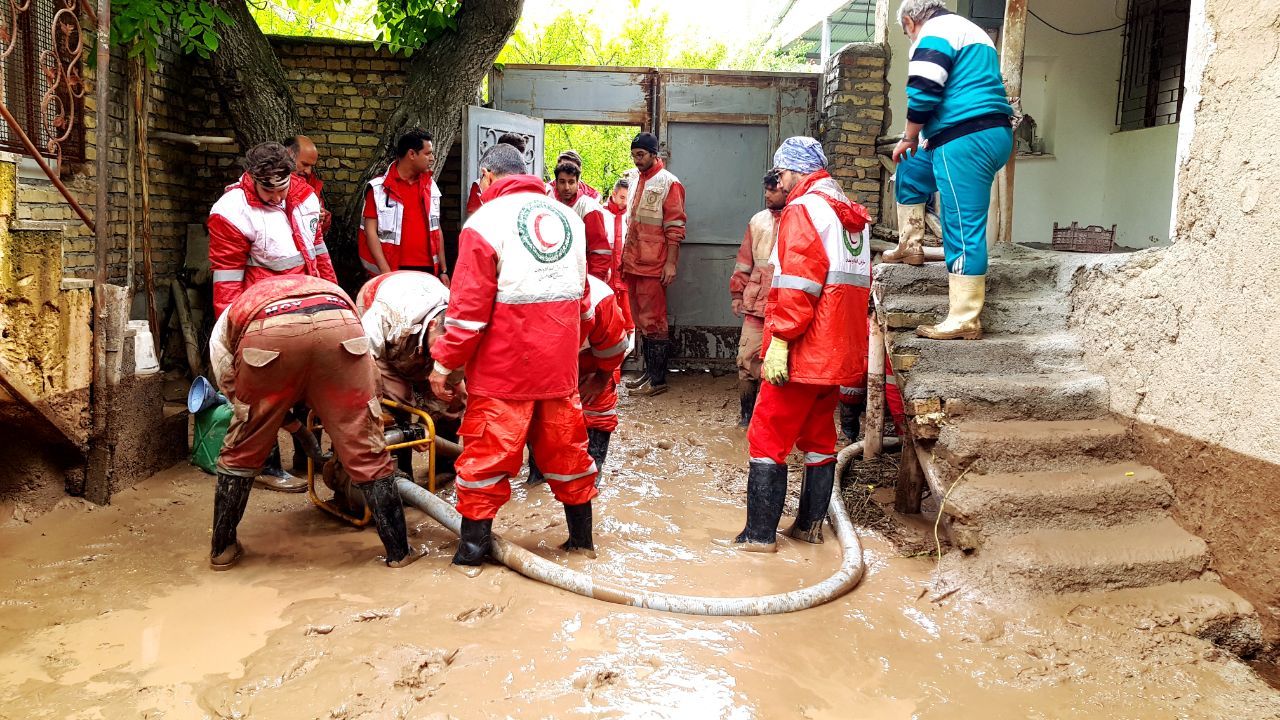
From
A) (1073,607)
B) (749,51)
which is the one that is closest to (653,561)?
(1073,607)

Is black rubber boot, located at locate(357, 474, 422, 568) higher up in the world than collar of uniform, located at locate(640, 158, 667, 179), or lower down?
lower down

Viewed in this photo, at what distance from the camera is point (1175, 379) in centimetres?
381

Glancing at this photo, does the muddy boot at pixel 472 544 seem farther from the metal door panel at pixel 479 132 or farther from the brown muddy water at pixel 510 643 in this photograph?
the metal door panel at pixel 479 132

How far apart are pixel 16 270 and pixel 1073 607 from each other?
486cm

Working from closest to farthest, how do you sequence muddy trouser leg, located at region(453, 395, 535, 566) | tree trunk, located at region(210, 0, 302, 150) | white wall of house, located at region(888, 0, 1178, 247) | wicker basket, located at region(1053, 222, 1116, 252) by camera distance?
muddy trouser leg, located at region(453, 395, 535, 566) → tree trunk, located at region(210, 0, 302, 150) → wicker basket, located at region(1053, 222, 1116, 252) → white wall of house, located at region(888, 0, 1178, 247)

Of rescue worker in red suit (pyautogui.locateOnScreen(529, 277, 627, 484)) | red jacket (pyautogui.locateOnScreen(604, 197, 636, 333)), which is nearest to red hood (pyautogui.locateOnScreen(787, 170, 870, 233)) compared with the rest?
rescue worker in red suit (pyautogui.locateOnScreen(529, 277, 627, 484))

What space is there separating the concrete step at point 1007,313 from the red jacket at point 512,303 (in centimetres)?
188

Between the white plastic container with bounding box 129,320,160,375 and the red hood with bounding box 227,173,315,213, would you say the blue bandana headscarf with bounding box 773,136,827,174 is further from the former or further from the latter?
the white plastic container with bounding box 129,320,160,375

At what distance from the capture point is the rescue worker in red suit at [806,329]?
4.11 meters

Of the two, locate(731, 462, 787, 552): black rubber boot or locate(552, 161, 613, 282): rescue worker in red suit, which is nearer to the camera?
locate(731, 462, 787, 552): black rubber boot

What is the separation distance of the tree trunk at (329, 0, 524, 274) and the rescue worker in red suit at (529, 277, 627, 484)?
3162mm

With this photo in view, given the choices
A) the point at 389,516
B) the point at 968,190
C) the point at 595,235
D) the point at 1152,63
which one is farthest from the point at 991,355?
the point at 1152,63

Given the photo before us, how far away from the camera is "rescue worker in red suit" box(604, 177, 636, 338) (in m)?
7.23

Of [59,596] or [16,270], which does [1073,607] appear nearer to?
[59,596]
